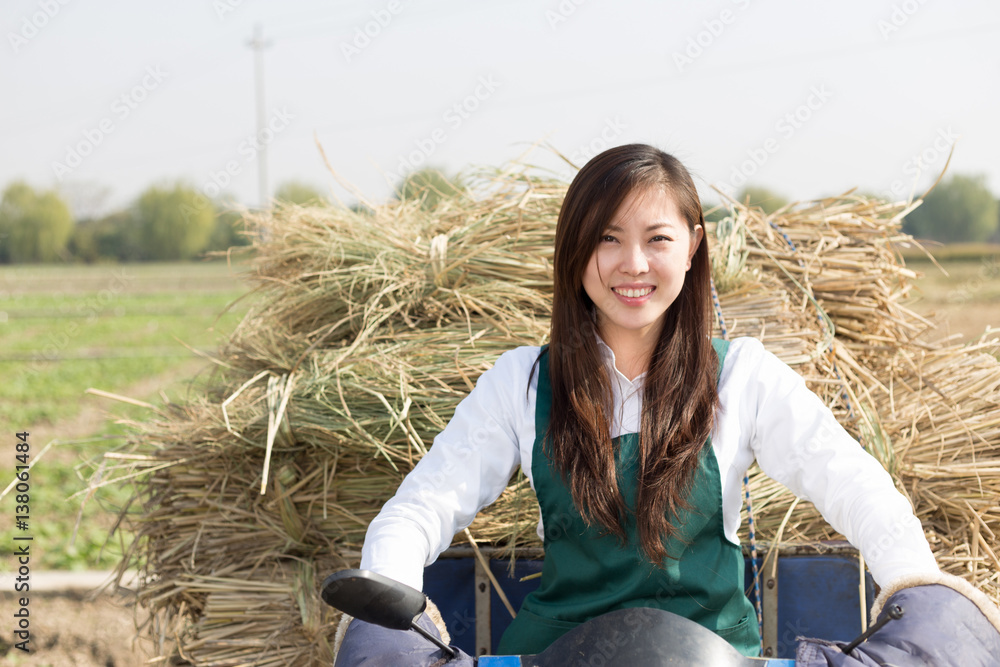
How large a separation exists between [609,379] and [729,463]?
29cm

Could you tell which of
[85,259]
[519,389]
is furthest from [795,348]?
[85,259]

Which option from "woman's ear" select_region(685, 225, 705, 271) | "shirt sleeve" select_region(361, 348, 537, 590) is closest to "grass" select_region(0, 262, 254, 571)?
"shirt sleeve" select_region(361, 348, 537, 590)

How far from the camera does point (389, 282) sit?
2.61 meters

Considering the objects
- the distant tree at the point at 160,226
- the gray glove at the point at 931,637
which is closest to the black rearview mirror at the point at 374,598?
the gray glove at the point at 931,637

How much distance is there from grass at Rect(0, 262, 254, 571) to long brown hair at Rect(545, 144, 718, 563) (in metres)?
1.47

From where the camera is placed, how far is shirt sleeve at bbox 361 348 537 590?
134 cm

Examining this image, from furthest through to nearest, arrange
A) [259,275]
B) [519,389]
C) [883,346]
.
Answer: [259,275], [883,346], [519,389]

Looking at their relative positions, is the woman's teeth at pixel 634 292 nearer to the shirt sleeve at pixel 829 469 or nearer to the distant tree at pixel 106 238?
A: the shirt sleeve at pixel 829 469

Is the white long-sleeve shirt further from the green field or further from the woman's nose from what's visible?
the green field

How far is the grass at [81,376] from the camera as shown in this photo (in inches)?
172

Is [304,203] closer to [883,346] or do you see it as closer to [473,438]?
[473,438]

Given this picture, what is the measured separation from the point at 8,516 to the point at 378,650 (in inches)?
210

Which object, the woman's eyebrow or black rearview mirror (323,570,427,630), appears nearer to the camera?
black rearview mirror (323,570,427,630)

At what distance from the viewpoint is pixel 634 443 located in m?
1.58
